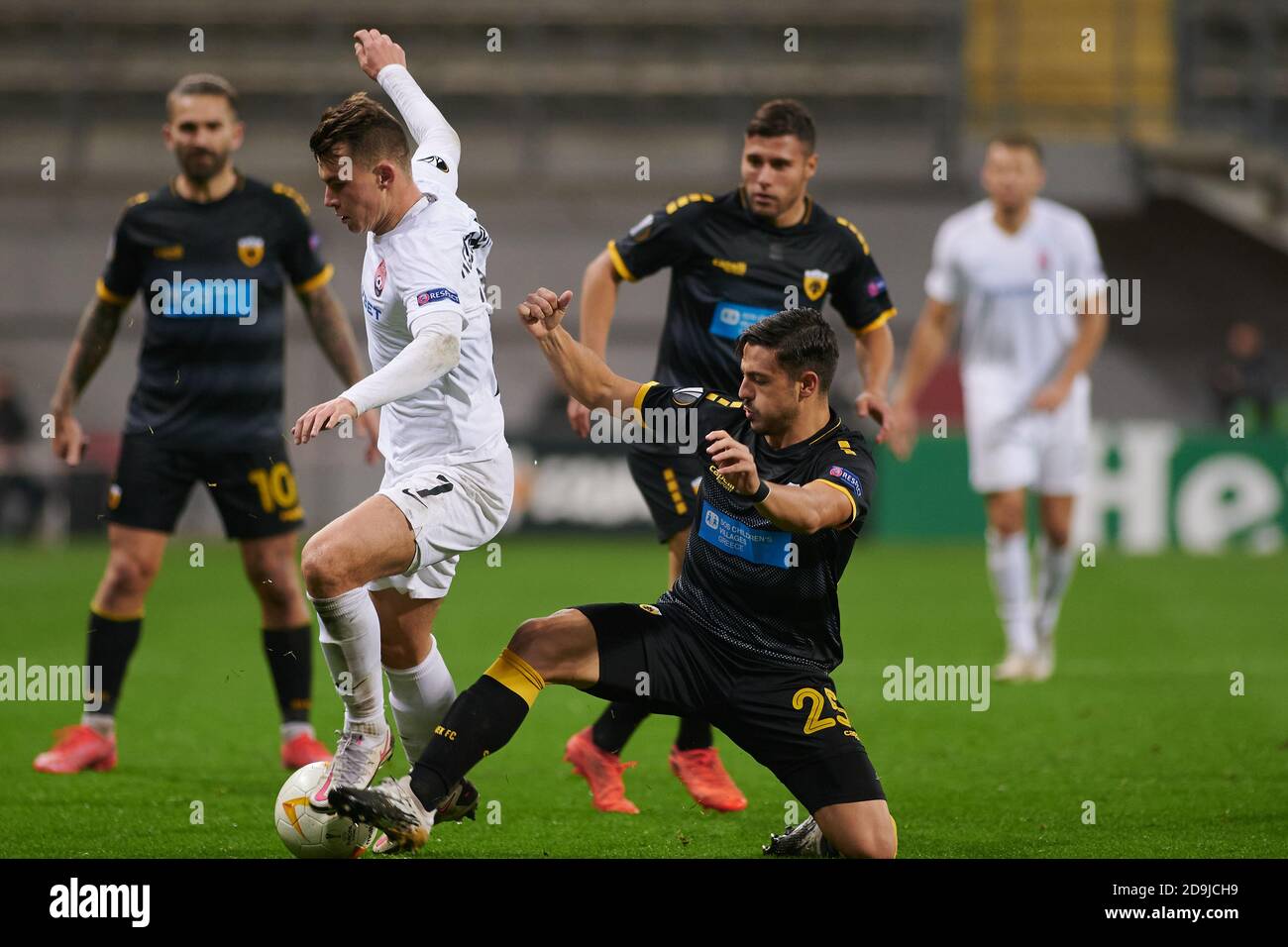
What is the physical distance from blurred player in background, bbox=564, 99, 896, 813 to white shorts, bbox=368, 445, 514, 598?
0.82 meters

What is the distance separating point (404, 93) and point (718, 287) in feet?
4.33

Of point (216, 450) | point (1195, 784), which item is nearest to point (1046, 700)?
point (1195, 784)

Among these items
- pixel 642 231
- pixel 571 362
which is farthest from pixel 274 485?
pixel 571 362

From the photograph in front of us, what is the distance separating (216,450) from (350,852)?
2109mm

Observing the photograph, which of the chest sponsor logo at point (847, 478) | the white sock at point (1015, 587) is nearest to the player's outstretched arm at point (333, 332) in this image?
the chest sponsor logo at point (847, 478)

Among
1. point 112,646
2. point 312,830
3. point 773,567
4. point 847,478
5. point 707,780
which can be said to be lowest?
point 707,780

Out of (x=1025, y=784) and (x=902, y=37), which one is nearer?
(x=1025, y=784)

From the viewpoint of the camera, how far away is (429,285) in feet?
15.4

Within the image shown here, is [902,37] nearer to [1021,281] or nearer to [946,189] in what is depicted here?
[946,189]

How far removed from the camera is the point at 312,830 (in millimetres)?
4660

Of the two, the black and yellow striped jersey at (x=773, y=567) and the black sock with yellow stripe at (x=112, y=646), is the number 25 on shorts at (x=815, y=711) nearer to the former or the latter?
the black and yellow striped jersey at (x=773, y=567)

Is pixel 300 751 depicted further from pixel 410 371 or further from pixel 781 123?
pixel 781 123

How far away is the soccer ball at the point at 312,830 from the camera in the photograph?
465cm

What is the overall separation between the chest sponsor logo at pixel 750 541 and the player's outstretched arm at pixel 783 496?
0.17m
